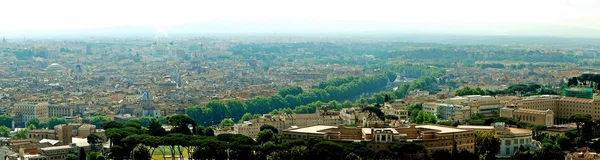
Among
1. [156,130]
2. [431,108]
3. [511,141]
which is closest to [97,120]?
[156,130]

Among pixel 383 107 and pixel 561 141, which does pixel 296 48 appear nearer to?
pixel 383 107

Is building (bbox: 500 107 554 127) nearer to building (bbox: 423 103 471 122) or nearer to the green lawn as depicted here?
building (bbox: 423 103 471 122)

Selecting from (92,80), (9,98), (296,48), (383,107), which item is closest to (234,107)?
(383,107)

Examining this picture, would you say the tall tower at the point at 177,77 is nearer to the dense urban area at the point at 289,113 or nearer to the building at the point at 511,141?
the dense urban area at the point at 289,113

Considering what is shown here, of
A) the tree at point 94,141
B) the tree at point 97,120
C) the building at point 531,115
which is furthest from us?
the tree at point 97,120

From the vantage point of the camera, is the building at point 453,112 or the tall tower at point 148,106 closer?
the building at point 453,112

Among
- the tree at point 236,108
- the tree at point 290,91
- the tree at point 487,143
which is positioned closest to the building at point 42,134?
the tree at point 236,108
